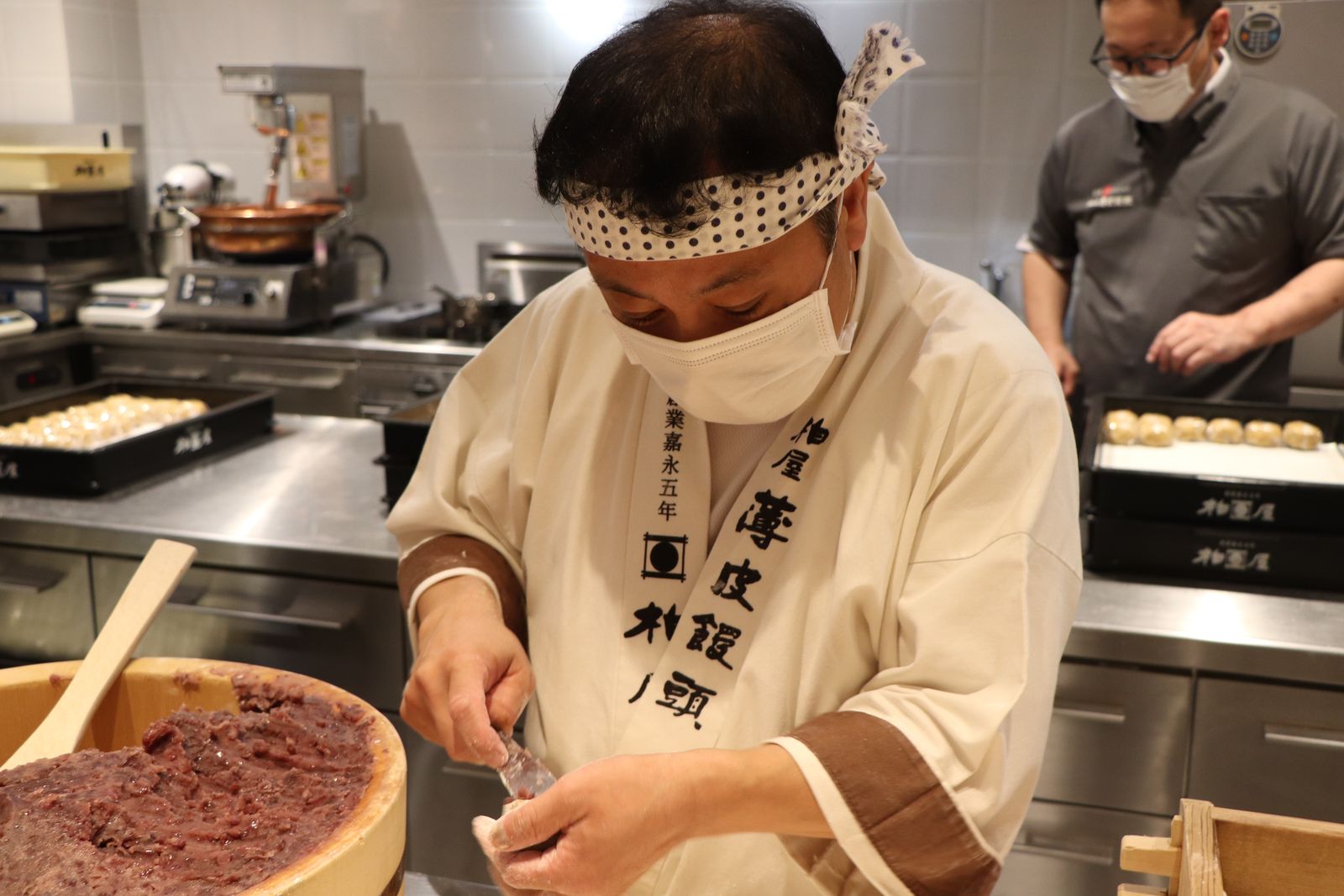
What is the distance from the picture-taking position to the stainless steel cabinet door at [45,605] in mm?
2039

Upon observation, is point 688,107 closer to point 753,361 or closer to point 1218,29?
point 753,361

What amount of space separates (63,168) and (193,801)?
11.1 ft

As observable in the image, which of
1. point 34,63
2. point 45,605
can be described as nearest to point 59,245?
point 34,63

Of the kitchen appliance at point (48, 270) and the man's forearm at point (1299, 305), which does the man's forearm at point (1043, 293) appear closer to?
the man's forearm at point (1299, 305)

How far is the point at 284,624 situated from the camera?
79.0 inches

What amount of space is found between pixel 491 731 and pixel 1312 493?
4.10 ft

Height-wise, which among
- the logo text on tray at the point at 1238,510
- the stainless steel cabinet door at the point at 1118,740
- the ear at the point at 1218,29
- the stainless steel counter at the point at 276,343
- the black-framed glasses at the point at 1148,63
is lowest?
the stainless steel cabinet door at the point at 1118,740

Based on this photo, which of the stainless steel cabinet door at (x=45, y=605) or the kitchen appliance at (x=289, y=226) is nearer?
the stainless steel cabinet door at (x=45, y=605)

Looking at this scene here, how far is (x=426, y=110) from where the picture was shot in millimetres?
4105

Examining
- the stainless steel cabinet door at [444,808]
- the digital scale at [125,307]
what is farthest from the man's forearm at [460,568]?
the digital scale at [125,307]

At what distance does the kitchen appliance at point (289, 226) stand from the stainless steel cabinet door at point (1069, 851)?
8.97ft

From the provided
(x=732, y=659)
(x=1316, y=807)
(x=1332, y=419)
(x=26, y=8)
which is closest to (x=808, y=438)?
(x=732, y=659)

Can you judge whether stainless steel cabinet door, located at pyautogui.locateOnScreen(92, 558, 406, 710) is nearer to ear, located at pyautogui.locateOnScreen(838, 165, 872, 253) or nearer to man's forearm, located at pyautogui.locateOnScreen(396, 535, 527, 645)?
man's forearm, located at pyautogui.locateOnScreen(396, 535, 527, 645)

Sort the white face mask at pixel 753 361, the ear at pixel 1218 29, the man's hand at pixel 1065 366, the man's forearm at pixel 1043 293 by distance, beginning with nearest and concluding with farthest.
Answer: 1. the white face mask at pixel 753 361
2. the ear at pixel 1218 29
3. the man's hand at pixel 1065 366
4. the man's forearm at pixel 1043 293
